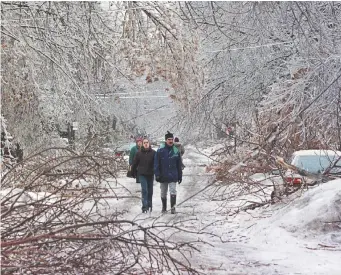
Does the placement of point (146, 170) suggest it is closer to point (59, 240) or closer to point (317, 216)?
point (317, 216)

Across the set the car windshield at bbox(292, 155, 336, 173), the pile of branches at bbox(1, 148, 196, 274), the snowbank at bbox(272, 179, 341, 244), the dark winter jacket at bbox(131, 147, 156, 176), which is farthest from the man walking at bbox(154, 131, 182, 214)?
the pile of branches at bbox(1, 148, 196, 274)

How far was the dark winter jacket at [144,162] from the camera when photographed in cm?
1267

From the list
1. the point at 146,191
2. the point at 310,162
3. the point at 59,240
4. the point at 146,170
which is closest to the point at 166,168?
the point at 146,170

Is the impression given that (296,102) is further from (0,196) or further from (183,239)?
(0,196)

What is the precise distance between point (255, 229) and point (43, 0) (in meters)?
4.99

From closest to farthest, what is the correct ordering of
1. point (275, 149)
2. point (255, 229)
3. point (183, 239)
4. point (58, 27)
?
point (58, 27) → point (183, 239) → point (255, 229) → point (275, 149)

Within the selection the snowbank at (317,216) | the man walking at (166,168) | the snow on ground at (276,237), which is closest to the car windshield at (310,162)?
the snow on ground at (276,237)

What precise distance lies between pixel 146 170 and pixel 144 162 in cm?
17

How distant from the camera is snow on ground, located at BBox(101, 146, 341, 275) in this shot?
24.5ft

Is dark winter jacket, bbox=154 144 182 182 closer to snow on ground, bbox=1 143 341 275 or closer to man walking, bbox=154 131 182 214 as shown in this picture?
man walking, bbox=154 131 182 214

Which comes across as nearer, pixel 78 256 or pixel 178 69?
pixel 78 256

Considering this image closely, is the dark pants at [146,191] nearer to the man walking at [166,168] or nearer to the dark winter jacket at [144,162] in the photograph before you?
the dark winter jacket at [144,162]

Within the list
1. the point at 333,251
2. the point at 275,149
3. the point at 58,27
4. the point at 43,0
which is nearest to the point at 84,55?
the point at 58,27

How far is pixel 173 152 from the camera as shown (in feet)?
41.8
